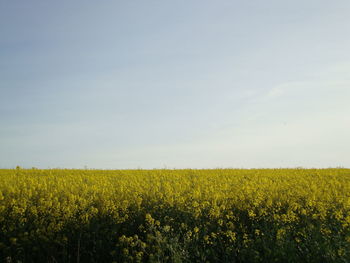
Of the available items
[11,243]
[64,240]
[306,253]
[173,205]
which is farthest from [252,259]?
[11,243]

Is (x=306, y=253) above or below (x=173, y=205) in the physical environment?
below

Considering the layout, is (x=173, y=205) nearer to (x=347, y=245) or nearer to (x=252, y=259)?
(x=252, y=259)

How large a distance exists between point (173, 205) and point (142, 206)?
931mm

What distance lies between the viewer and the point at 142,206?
32.1 ft

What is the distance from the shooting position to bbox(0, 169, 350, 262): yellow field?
761 cm

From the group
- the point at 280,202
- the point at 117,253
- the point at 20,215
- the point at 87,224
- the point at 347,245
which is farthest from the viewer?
the point at 280,202

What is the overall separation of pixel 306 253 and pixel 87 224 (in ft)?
17.0

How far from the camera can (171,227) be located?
28.6 feet

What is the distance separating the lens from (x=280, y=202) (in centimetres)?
1018

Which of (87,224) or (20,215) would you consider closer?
(87,224)

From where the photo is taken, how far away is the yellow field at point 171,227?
7.61 m

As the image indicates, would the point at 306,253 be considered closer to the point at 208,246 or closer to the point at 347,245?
the point at 347,245

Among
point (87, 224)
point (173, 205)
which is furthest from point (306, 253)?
point (87, 224)

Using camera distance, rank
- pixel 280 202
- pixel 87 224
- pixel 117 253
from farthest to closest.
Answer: pixel 280 202
pixel 87 224
pixel 117 253
